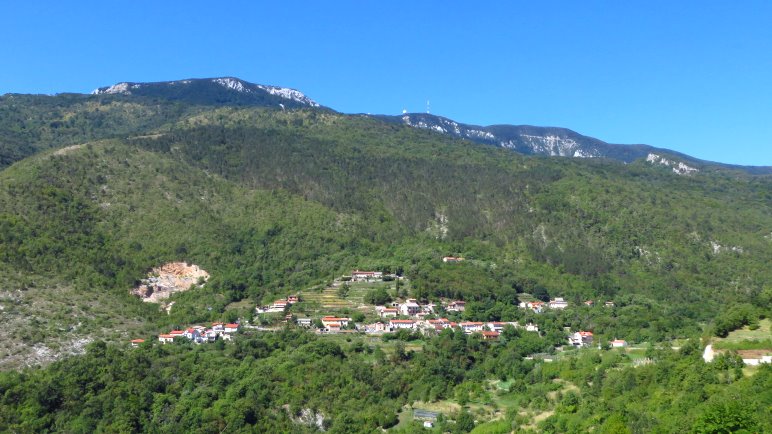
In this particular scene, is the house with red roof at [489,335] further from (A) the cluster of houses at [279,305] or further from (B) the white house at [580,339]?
(A) the cluster of houses at [279,305]

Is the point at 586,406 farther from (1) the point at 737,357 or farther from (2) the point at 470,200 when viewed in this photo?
(2) the point at 470,200

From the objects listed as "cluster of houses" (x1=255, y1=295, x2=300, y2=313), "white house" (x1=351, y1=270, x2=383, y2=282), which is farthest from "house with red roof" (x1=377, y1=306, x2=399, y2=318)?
"cluster of houses" (x1=255, y1=295, x2=300, y2=313)

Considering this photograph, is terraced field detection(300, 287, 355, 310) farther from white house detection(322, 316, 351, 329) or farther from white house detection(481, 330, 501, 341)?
white house detection(481, 330, 501, 341)

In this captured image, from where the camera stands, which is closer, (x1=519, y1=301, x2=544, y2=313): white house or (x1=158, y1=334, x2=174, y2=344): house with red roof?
(x1=158, y1=334, x2=174, y2=344): house with red roof

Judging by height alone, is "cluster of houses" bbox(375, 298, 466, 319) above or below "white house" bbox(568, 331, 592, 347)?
above

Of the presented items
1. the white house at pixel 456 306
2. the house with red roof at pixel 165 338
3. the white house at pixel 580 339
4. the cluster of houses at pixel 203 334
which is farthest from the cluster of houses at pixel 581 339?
the house with red roof at pixel 165 338

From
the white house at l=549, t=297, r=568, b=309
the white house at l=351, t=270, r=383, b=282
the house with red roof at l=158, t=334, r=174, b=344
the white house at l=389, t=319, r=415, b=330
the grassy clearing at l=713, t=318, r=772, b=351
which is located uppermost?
the grassy clearing at l=713, t=318, r=772, b=351

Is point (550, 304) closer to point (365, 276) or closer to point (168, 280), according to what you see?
point (365, 276)
